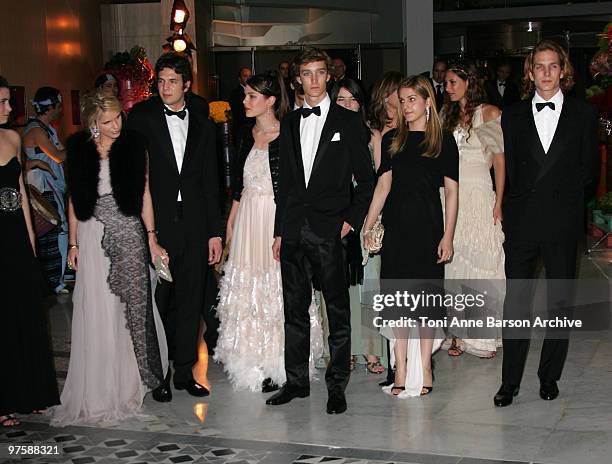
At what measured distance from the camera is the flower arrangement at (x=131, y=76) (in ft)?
40.4

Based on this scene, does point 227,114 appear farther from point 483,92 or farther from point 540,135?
point 540,135

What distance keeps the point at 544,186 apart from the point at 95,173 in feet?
7.64

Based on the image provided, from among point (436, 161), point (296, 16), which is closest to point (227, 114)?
point (296, 16)

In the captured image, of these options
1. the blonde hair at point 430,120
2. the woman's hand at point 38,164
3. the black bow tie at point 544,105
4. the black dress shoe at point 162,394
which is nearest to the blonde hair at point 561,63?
the black bow tie at point 544,105

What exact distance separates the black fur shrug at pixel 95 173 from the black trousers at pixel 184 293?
1.36ft

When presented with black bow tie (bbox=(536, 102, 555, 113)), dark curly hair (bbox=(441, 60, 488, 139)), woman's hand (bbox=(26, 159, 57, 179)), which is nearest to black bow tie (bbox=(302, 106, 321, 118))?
black bow tie (bbox=(536, 102, 555, 113))

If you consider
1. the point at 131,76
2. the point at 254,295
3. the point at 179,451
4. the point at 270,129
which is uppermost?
the point at 131,76

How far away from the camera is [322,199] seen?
5004mm

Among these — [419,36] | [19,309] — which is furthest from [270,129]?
[419,36]

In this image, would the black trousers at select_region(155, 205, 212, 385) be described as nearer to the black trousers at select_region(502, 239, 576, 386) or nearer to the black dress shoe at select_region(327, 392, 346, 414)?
the black dress shoe at select_region(327, 392, 346, 414)

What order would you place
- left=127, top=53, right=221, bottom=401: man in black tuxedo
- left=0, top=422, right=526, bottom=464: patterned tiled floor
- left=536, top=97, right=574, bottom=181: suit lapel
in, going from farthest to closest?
left=127, top=53, right=221, bottom=401: man in black tuxedo
left=536, top=97, right=574, bottom=181: suit lapel
left=0, top=422, right=526, bottom=464: patterned tiled floor

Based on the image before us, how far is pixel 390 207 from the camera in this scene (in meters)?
5.24

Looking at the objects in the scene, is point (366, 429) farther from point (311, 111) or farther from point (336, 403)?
point (311, 111)

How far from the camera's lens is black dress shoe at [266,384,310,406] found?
521cm
